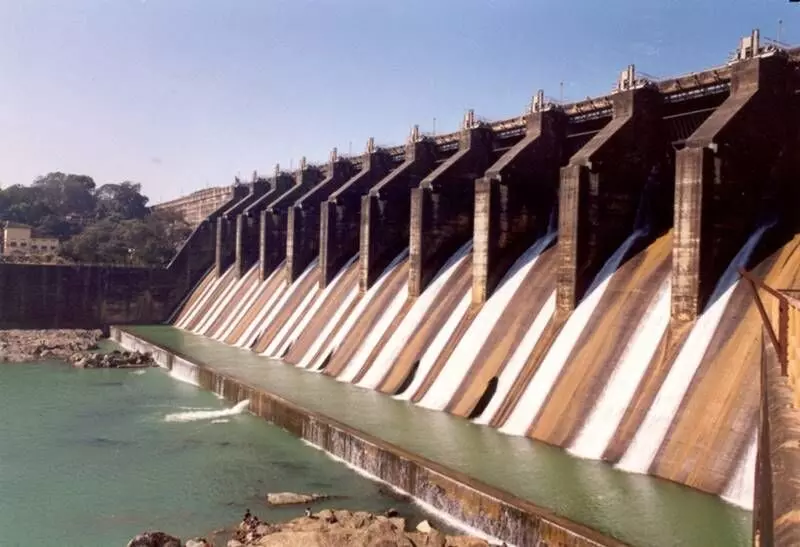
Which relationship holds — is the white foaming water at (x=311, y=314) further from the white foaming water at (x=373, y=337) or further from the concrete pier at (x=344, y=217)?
the white foaming water at (x=373, y=337)

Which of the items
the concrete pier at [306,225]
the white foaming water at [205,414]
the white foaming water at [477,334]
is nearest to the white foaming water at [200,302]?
the concrete pier at [306,225]

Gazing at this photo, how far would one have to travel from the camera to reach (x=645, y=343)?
14.4m

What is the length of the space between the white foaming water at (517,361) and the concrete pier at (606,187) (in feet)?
2.18

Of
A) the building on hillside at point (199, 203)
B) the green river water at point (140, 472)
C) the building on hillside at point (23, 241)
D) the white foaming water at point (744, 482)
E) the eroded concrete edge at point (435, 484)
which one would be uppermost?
the building on hillside at point (199, 203)

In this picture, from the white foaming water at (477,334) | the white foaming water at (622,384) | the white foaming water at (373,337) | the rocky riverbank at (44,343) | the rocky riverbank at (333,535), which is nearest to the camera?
the rocky riverbank at (333,535)

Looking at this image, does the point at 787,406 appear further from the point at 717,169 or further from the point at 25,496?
the point at 25,496

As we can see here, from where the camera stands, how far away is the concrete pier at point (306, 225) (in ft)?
112

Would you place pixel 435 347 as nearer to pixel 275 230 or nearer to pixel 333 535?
pixel 333 535

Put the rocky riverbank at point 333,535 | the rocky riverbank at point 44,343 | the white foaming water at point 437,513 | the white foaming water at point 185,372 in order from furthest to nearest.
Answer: the rocky riverbank at point 44,343 → the white foaming water at point 185,372 → the white foaming water at point 437,513 → the rocky riverbank at point 333,535

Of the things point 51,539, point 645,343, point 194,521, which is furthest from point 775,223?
point 51,539

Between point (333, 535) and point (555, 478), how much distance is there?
4515 millimetres

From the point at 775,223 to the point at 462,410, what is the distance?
806 centimetres

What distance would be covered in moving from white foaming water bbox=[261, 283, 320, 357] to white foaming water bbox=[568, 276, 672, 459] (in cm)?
1707

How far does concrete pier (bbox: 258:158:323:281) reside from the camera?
37688mm
